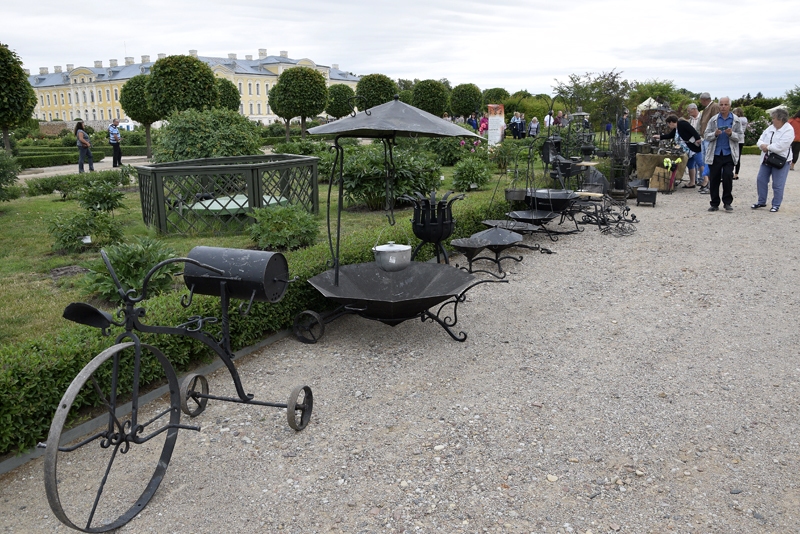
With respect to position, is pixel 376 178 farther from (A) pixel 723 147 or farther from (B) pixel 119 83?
(B) pixel 119 83

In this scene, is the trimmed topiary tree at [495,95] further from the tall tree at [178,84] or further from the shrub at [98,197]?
the shrub at [98,197]

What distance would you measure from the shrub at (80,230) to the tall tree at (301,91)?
23768 millimetres

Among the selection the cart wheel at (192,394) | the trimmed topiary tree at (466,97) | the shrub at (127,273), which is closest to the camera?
the cart wheel at (192,394)

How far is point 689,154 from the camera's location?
13297 mm

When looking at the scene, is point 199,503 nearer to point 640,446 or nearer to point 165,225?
point 640,446

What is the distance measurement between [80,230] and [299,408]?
17.3 feet

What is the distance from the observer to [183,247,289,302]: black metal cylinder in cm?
332

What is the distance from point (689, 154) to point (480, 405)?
11585 mm

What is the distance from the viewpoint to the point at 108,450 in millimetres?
3379

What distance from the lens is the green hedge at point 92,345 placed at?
3.11m

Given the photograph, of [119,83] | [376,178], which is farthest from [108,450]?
[119,83]

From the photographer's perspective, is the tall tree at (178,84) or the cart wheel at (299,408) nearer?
the cart wheel at (299,408)

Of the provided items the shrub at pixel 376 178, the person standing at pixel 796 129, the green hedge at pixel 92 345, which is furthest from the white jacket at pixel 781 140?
the green hedge at pixel 92 345

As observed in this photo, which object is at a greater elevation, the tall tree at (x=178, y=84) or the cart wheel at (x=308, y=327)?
the tall tree at (x=178, y=84)
